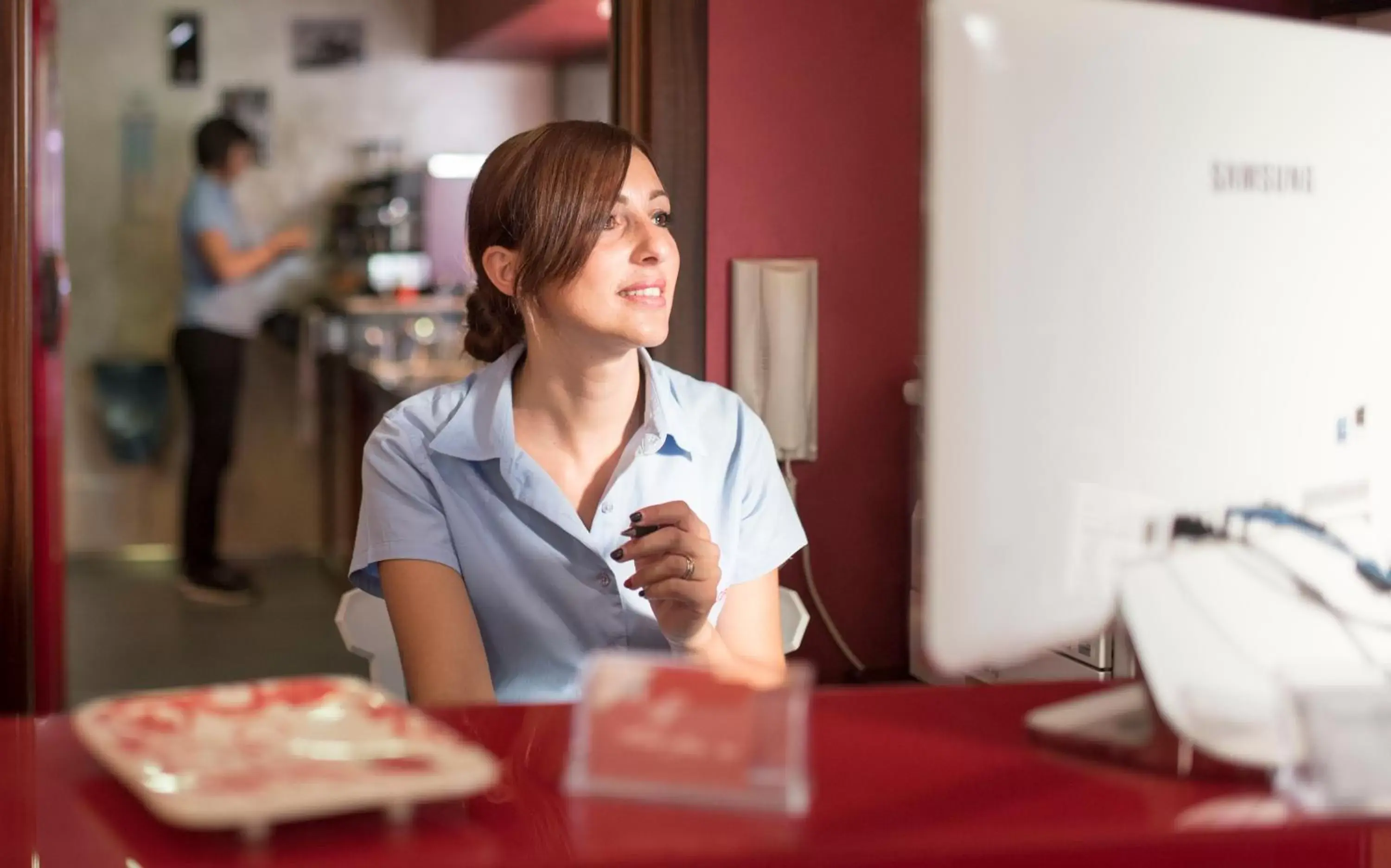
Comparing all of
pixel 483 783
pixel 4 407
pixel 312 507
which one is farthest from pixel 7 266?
pixel 312 507

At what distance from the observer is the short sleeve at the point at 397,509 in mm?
1661

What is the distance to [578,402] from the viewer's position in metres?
1.79

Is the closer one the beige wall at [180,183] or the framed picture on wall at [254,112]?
the beige wall at [180,183]

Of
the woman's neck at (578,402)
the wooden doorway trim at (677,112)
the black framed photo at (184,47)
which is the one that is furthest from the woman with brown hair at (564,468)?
the black framed photo at (184,47)

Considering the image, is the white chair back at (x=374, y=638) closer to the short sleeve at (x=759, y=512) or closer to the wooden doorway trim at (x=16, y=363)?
the short sleeve at (x=759, y=512)

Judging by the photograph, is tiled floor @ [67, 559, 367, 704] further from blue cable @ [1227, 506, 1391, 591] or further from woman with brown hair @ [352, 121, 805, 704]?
blue cable @ [1227, 506, 1391, 591]

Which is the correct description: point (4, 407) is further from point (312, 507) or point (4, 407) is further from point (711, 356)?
point (312, 507)

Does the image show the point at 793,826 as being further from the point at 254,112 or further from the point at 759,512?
the point at 254,112

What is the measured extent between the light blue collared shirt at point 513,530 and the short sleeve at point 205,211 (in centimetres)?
400

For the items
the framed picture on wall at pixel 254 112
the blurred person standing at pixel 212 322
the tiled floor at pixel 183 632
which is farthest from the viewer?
the framed picture on wall at pixel 254 112

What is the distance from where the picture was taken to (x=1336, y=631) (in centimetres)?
98

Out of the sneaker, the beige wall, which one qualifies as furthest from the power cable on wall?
the beige wall

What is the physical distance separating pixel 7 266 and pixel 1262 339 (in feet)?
7.91

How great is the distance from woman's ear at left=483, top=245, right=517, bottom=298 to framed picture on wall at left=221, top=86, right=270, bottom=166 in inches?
193
